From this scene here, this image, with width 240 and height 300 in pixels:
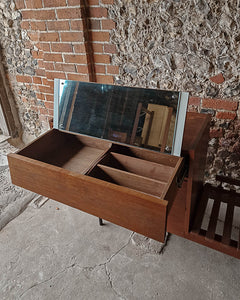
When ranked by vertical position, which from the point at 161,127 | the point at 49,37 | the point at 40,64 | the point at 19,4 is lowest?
the point at 161,127

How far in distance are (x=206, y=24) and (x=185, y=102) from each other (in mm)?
793

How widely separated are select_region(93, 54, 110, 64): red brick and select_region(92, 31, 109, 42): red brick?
12 centimetres

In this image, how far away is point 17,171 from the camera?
1121 mm

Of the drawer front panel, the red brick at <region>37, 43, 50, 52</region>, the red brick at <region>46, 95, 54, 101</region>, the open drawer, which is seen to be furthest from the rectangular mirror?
the red brick at <region>46, 95, 54, 101</region>

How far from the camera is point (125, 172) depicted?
1080mm

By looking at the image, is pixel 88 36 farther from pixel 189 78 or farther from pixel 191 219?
pixel 191 219

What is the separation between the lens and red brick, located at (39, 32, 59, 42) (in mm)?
1875

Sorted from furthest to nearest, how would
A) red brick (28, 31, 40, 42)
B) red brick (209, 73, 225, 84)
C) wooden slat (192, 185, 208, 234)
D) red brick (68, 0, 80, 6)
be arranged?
red brick (28, 31, 40, 42) < red brick (68, 0, 80, 6) < red brick (209, 73, 225, 84) < wooden slat (192, 185, 208, 234)

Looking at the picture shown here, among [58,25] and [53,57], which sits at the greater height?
[58,25]

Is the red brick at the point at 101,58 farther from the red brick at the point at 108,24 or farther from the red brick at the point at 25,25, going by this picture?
the red brick at the point at 25,25

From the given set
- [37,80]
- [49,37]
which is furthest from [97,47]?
[37,80]

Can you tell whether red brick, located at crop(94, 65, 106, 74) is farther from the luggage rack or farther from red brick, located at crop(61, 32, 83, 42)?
the luggage rack

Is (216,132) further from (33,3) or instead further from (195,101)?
(33,3)

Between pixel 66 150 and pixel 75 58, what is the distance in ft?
3.06
